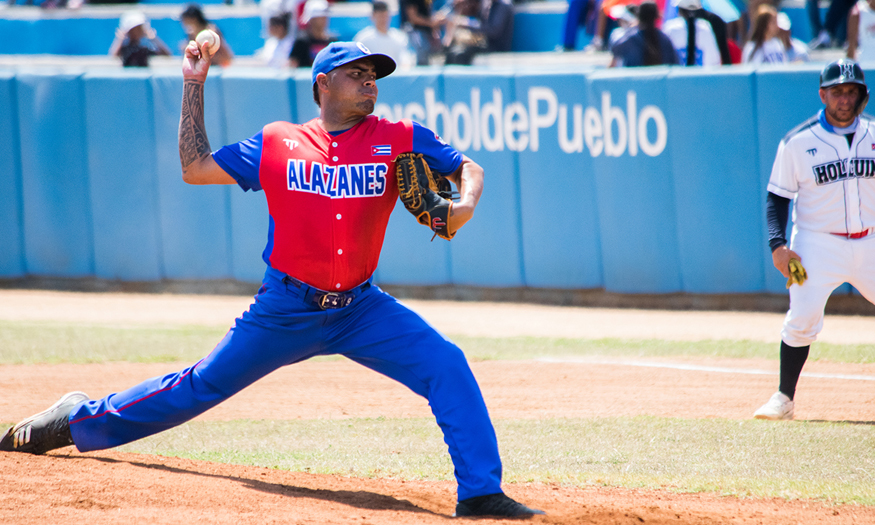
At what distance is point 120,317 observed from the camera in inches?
396

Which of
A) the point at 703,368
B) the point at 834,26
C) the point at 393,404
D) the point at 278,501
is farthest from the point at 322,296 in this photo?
the point at 834,26

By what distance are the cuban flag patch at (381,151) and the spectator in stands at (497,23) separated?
31.6 ft

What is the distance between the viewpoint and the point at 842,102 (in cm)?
564

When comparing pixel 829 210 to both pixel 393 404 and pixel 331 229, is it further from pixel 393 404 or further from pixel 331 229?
pixel 331 229

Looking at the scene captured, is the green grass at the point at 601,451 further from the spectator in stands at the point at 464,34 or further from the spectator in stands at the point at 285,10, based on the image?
the spectator in stands at the point at 285,10

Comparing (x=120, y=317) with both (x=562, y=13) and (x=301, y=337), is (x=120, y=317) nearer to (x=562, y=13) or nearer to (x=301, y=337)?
(x=301, y=337)

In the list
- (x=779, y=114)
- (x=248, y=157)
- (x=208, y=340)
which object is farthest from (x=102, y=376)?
(x=779, y=114)

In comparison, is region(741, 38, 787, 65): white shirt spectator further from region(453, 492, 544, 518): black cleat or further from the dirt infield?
region(453, 492, 544, 518): black cleat

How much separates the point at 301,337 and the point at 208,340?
15.3 ft

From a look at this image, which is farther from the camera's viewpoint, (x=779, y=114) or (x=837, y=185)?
(x=779, y=114)

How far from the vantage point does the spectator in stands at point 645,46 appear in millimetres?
9914

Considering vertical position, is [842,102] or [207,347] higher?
[842,102]

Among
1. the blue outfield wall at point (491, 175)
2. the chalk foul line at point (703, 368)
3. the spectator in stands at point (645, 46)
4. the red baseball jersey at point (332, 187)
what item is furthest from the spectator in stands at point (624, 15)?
the red baseball jersey at point (332, 187)

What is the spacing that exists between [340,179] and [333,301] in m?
0.51
